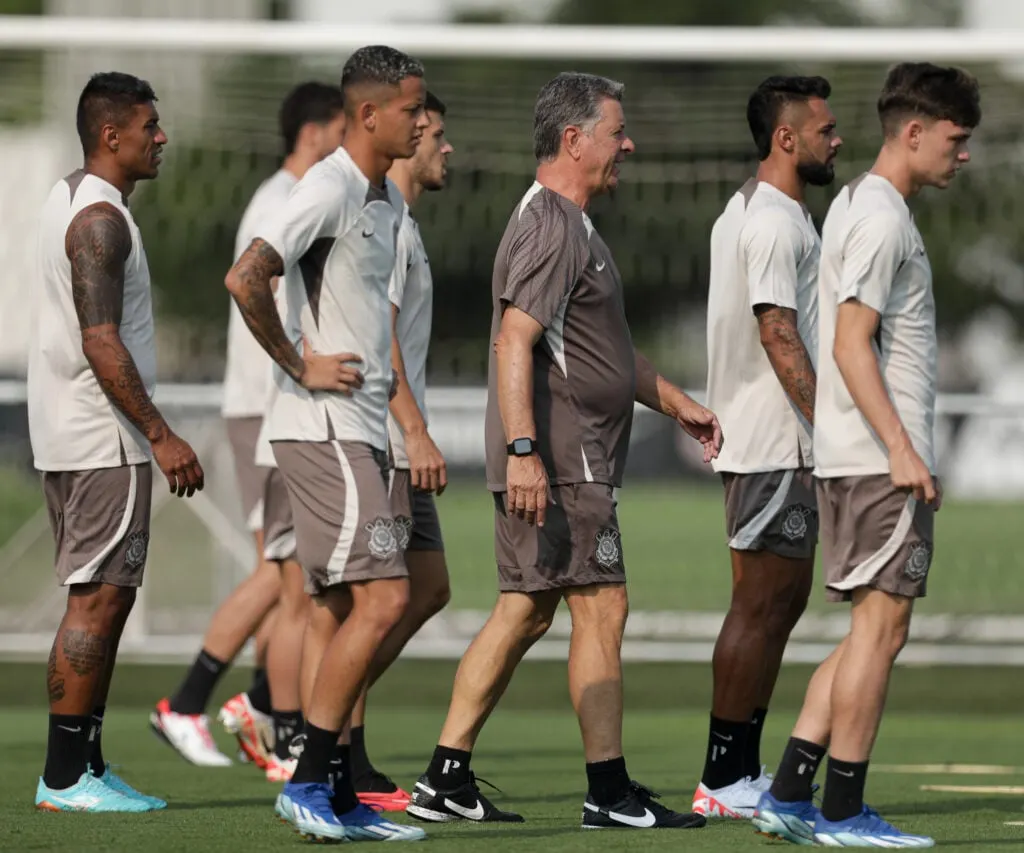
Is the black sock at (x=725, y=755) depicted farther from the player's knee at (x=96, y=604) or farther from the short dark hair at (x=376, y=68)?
the short dark hair at (x=376, y=68)

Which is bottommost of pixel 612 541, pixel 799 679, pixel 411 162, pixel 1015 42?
pixel 799 679

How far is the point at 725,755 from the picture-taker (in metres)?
7.42

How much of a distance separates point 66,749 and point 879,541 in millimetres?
2906

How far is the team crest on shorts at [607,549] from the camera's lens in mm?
6703

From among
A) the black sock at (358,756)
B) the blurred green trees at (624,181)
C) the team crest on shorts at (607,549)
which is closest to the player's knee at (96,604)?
the black sock at (358,756)

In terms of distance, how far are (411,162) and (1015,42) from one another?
219 inches

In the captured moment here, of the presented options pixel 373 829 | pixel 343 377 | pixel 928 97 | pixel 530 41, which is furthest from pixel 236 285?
pixel 530 41

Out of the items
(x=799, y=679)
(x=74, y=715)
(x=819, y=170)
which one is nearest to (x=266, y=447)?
(x=74, y=715)

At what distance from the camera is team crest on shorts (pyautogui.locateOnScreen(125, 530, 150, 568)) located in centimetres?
712

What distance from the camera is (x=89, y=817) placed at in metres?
6.92

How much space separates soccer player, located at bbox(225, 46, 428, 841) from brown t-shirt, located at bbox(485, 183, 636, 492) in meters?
0.44

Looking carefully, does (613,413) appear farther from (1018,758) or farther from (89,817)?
(1018,758)

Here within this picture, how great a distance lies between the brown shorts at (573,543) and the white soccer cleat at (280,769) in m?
2.20

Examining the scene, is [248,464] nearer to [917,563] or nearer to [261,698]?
[261,698]
